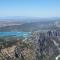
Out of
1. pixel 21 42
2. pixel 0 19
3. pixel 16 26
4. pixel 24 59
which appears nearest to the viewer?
pixel 24 59

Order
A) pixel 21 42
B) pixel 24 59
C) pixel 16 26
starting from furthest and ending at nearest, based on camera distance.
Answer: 1. pixel 16 26
2. pixel 21 42
3. pixel 24 59

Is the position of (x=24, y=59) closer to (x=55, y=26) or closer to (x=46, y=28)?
(x=46, y=28)

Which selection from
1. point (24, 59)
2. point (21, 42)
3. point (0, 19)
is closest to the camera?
point (24, 59)

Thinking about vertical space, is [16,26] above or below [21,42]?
above

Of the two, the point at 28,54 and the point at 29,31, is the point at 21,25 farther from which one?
the point at 28,54

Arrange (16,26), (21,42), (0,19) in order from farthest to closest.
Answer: (0,19) < (16,26) < (21,42)

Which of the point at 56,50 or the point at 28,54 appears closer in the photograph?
the point at 28,54

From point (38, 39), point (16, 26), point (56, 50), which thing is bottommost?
point (56, 50)

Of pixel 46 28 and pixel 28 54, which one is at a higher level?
pixel 46 28

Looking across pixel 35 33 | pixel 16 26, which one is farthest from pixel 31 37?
pixel 16 26
